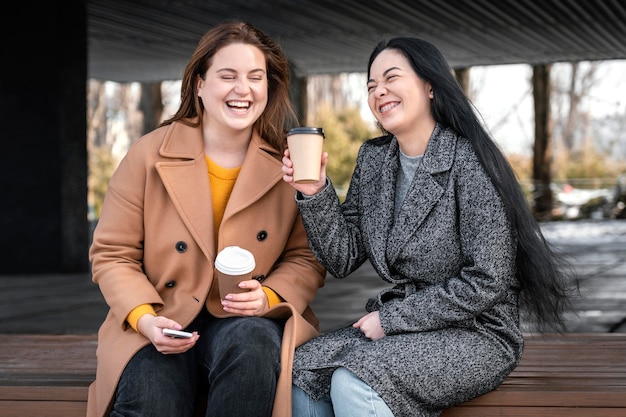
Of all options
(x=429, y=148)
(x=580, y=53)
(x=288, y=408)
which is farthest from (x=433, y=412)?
(x=580, y=53)

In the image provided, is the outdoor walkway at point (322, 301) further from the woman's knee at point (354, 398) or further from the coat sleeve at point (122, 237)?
the coat sleeve at point (122, 237)

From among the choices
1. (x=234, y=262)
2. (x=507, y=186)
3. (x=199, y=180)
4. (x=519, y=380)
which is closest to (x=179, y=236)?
(x=199, y=180)

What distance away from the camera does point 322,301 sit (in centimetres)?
777

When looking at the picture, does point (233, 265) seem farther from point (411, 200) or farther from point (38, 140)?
point (38, 140)

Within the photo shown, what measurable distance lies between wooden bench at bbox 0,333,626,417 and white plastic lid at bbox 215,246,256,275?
2.56 ft

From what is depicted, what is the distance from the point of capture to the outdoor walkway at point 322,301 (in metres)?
6.34

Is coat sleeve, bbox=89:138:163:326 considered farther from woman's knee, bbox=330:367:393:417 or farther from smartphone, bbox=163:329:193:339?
woman's knee, bbox=330:367:393:417

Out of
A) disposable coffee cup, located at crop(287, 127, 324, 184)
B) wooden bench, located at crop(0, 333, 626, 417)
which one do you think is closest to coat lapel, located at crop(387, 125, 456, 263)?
disposable coffee cup, located at crop(287, 127, 324, 184)

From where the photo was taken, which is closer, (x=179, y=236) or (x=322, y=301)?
(x=179, y=236)

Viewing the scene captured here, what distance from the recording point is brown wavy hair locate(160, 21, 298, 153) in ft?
9.91

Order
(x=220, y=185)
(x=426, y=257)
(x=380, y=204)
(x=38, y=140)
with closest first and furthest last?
1. (x=426, y=257)
2. (x=380, y=204)
3. (x=220, y=185)
4. (x=38, y=140)

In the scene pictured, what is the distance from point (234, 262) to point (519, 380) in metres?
1.07

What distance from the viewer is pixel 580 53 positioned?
15.4 metres

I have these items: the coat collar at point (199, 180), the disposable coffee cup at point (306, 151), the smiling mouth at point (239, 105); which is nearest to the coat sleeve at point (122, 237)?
the coat collar at point (199, 180)
